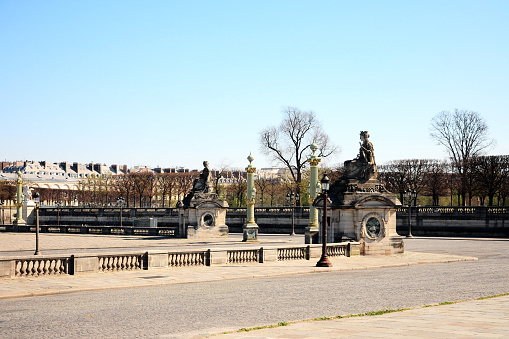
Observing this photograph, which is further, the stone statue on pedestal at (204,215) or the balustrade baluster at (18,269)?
the stone statue on pedestal at (204,215)

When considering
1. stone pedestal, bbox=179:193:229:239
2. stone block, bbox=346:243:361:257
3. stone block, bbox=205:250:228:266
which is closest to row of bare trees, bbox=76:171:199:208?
stone pedestal, bbox=179:193:229:239

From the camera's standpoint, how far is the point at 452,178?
8150 cm

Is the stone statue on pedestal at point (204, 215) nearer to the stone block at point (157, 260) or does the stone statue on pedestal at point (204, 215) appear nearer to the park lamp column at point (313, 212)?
the park lamp column at point (313, 212)

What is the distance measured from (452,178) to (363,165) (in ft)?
169

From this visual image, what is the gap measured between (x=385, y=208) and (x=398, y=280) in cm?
1064

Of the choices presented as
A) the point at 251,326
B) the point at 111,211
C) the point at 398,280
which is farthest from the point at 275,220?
the point at 251,326

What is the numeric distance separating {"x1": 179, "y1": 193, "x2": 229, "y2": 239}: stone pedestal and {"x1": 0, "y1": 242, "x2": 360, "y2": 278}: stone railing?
20.4m

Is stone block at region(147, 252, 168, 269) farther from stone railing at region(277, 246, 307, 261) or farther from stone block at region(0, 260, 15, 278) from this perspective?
stone railing at region(277, 246, 307, 261)

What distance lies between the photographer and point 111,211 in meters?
80.9

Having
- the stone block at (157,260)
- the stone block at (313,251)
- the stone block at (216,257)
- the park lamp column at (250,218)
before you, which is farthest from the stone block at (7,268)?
the park lamp column at (250,218)

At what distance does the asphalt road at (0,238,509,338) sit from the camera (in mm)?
12695

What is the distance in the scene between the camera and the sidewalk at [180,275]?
1903 cm

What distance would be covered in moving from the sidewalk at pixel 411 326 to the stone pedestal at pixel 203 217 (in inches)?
1460

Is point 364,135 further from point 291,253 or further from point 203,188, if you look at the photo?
Answer: point 203,188
